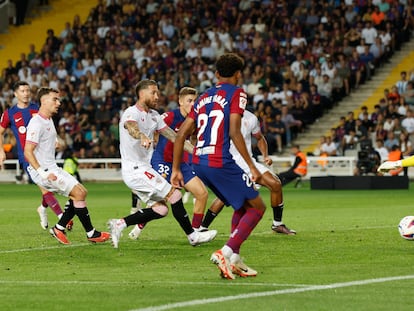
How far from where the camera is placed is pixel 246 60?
41031mm

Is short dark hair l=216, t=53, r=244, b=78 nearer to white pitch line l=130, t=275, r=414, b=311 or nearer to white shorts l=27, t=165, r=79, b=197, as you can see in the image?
white pitch line l=130, t=275, r=414, b=311

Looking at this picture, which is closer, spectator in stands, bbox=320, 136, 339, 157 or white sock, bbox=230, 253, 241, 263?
white sock, bbox=230, 253, 241, 263

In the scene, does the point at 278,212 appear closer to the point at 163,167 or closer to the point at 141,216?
the point at 163,167

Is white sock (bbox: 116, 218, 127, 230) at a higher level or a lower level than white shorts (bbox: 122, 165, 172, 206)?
lower

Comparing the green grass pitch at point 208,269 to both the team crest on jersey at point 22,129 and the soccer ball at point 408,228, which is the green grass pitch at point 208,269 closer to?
the soccer ball at point 408,228

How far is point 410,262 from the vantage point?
1270 centimetres

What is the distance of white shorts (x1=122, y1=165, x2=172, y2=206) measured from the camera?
1481cm

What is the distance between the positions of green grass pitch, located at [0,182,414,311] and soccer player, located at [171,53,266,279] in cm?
46

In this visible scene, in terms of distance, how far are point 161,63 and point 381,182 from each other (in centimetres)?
1307

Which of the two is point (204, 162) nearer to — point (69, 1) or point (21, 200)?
point (21, 200)

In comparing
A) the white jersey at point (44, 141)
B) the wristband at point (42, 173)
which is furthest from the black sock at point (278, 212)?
the wristband at point (42, 173)

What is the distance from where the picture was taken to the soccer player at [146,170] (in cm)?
1480

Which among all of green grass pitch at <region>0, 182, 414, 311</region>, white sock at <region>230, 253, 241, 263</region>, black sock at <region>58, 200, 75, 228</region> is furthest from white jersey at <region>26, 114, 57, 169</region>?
white sock at <region>230, 253, 241, 263</region>

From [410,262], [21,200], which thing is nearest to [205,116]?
[410,262]
